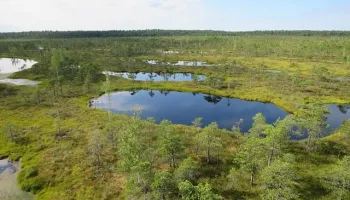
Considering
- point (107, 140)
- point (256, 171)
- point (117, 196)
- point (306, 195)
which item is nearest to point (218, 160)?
point (256, 171)

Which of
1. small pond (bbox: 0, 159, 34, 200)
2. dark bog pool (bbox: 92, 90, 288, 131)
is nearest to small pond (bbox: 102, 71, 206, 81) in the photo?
dark bog pool (bbox: 92, 90, 288, 131)

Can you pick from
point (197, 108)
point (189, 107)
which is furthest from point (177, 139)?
point (189, 107)

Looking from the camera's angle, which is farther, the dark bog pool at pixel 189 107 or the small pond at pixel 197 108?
the dark bog pool at pixel 189 107

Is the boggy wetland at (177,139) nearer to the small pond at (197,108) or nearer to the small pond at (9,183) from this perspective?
the small pond at (9,183)

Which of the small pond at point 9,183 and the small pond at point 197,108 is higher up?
the small pond at point 197,108

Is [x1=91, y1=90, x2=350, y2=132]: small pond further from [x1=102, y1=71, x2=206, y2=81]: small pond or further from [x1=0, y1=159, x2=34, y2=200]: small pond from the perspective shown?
[x1=0, y1=159, x2=34, y2=200]: small pond

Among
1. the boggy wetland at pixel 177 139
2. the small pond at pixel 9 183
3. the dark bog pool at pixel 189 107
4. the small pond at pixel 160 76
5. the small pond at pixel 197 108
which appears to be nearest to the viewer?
the boggy wetland at pixel 177 139

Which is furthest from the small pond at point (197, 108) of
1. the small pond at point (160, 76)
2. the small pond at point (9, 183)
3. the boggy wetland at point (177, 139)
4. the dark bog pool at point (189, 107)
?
the small pond at point (9, 183)
